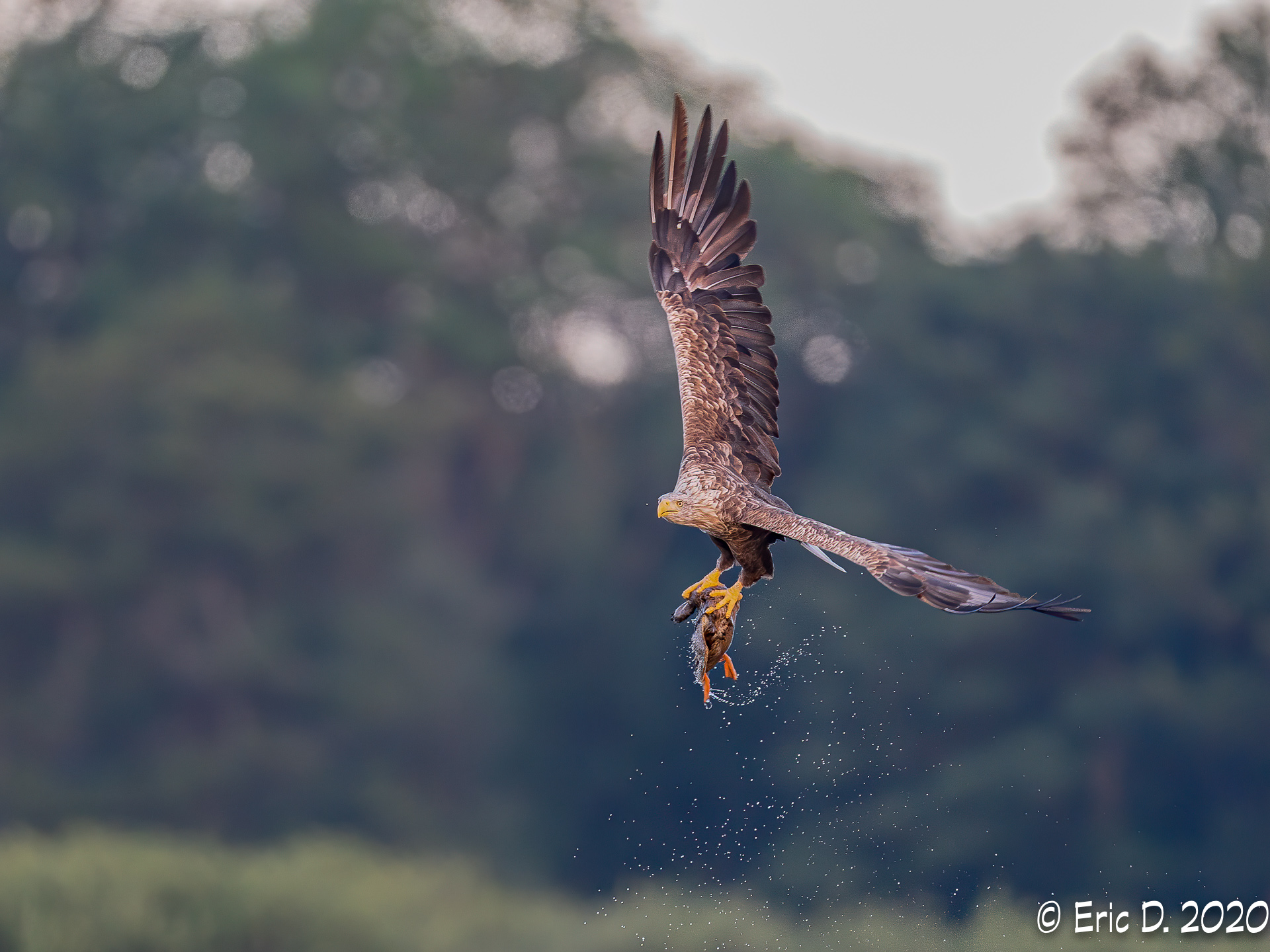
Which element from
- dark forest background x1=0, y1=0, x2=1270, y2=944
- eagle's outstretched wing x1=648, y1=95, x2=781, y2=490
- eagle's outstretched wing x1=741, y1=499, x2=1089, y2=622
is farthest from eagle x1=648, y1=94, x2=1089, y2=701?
dark forest background x1=0, y1=0, x2=1270, y2=944

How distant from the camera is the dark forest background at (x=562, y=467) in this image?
3050cm

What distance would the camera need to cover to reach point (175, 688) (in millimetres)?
34344

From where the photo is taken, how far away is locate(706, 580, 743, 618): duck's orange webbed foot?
10.6 m

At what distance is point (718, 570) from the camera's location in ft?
35.8

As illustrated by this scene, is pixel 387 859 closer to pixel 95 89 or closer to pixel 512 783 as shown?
pixel 512 783

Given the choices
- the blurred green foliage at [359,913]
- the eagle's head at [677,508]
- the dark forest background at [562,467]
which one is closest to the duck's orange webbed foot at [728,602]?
the eagle's head at [677,508]

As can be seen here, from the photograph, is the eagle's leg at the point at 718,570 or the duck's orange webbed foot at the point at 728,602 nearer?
the duck's orange webbed foot at the point at 728,602

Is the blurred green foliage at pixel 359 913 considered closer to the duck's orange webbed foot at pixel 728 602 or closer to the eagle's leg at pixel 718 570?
the eagle's leg at pixel 718 570

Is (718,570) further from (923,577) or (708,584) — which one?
(923,577)

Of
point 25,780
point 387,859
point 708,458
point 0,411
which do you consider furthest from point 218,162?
point 708,458

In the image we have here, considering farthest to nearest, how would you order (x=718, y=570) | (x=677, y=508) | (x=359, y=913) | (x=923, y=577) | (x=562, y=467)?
1. (x=562, y=467)
2. (x=359, y=913)
3. (x=718, y=570)
4. (x=677, y=508)
5. (x=923, y=577)

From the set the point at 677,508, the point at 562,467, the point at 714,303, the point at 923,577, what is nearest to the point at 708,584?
the point at 677,508

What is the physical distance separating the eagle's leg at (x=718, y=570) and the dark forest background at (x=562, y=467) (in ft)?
52.8

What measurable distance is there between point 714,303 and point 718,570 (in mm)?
1679
